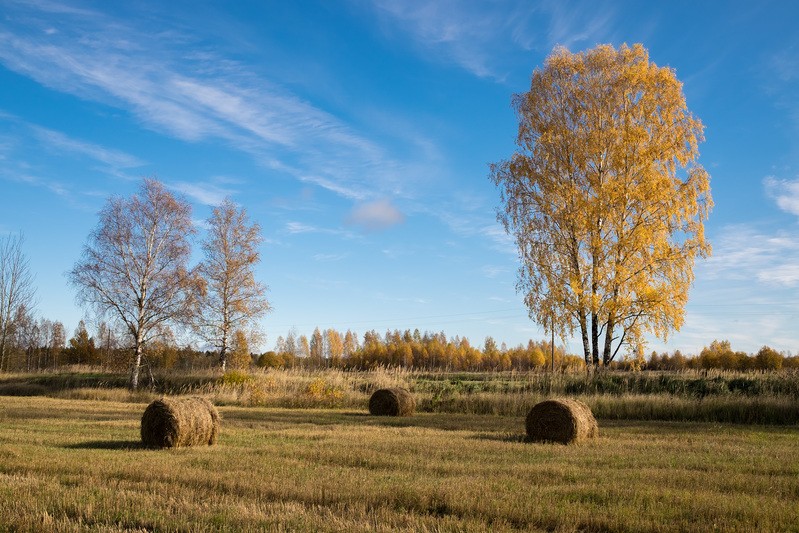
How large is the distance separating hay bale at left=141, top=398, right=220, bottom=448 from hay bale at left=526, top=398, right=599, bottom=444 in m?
6.34

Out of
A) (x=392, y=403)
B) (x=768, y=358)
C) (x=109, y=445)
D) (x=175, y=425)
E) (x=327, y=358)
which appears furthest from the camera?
(x=327, y=358)

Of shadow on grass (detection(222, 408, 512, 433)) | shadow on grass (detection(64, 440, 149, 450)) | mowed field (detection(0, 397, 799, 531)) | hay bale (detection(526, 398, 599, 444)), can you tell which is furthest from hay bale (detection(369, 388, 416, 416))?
shadow on grass (detection(64, 440, 149, 450))

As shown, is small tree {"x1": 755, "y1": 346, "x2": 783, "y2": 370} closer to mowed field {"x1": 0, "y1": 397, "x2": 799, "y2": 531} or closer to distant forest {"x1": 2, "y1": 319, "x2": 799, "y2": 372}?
distant forest {"x1": 2, "y1": 319, "x2": 799, "y2": 372}

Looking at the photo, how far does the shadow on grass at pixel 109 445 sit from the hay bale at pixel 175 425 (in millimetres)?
Answer: 233

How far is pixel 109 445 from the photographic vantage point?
12117 mm

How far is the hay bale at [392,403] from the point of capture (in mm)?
19719

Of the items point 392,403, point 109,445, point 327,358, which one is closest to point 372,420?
point 392,403

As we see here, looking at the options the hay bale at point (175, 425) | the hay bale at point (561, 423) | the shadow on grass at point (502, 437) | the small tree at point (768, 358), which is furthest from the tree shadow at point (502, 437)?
the small tree at point (768, 358)

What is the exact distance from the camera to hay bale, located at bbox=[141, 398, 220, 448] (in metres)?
12.0

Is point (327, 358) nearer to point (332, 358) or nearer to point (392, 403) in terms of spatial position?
point (332, 358)

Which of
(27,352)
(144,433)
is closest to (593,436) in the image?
(144,433)

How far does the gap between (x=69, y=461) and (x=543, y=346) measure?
117 m

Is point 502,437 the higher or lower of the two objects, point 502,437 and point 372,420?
the higher

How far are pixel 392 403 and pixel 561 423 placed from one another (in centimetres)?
752
